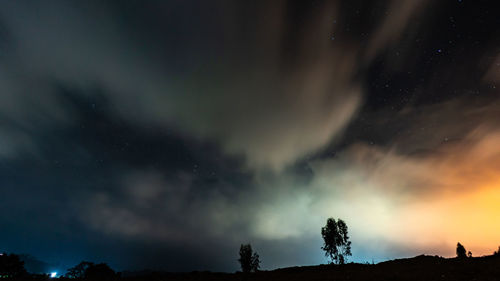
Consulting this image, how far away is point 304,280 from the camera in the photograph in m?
25.8

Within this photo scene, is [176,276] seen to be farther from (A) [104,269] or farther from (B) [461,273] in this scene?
(A) [104,269]

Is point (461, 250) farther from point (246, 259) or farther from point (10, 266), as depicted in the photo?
point (10, 266)

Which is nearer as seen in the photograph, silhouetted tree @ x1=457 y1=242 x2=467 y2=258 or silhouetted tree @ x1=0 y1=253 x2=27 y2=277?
silhouetted tree @ x1=0 y1=253 x2=27 y2=277

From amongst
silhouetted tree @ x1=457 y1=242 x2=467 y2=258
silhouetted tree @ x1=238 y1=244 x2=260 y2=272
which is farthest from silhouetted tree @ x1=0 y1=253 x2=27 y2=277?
silhouetted tree @ x1=457 y1=242 x2=467 y2=258

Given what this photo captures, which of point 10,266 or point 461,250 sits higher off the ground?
point 10,266

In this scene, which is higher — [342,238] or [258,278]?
[342,238]

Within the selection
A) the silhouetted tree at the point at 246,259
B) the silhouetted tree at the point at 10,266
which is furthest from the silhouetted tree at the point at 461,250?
the silhouetted tree at the point at 10,266

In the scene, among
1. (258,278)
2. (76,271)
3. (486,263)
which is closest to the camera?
(486,263)

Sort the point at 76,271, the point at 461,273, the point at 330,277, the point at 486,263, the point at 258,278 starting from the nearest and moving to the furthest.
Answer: the point at 461,273, the point at 486,263, the point at 330,277, the point at 258,278, the point at 76,271

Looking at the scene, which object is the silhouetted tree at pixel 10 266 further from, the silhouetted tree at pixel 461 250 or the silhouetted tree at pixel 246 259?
the silhouetted tree at pixel 461 250

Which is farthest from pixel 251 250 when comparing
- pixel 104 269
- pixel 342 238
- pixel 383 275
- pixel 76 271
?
pixel 76 271

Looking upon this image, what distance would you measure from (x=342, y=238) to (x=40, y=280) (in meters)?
83.8

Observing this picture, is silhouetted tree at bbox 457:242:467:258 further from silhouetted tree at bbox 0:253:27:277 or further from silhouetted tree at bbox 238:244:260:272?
silhouetted tree at bbox 0:253:27:277

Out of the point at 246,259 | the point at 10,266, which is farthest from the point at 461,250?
the point at 10,266
